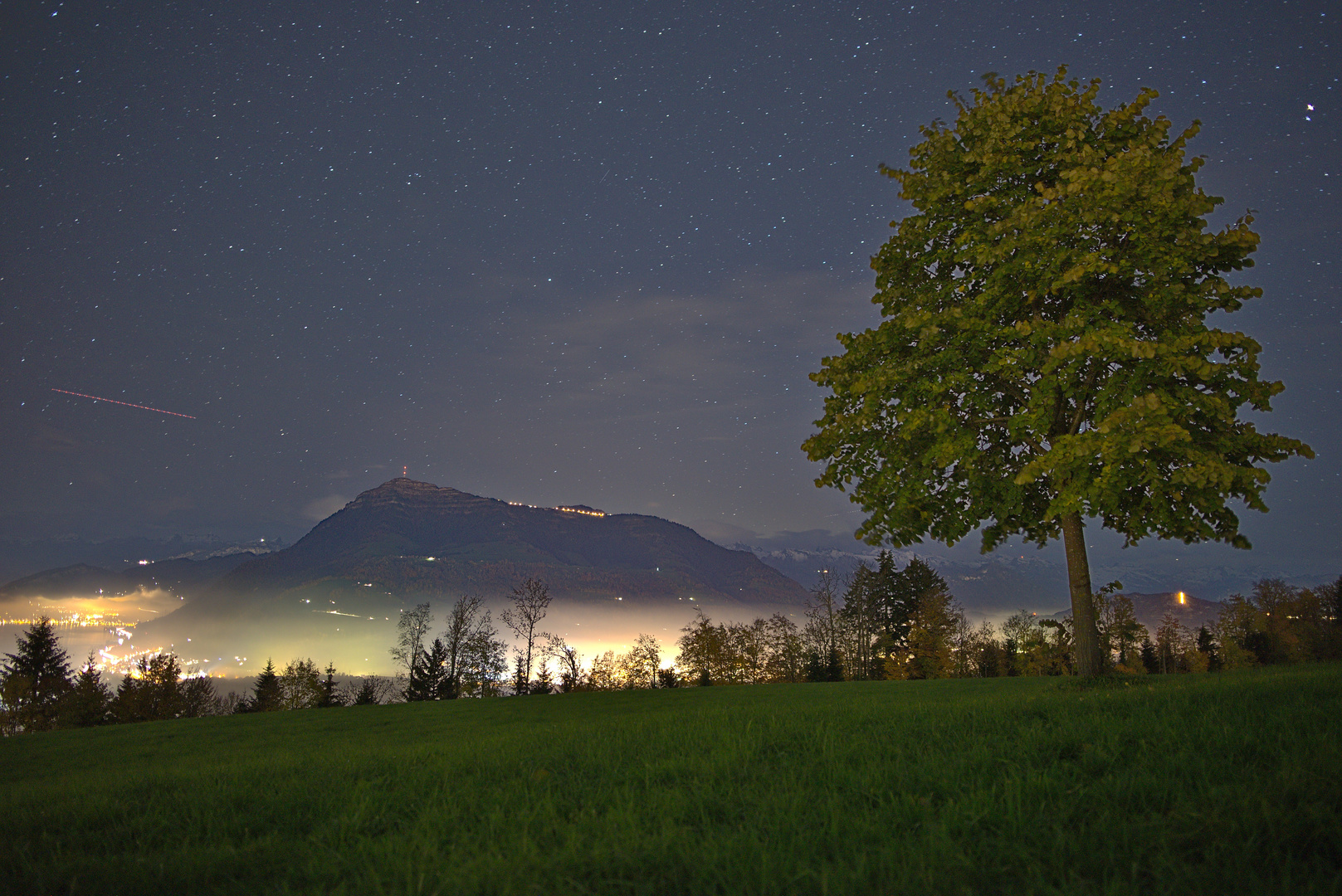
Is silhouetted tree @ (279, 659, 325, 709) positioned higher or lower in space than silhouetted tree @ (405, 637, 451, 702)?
lower

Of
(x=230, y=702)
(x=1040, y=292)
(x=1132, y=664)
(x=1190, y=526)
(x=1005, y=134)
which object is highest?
(x=1005, y=134)

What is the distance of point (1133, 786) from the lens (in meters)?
3.93

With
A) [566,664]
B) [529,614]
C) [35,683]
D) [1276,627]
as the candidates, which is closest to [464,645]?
[529,614]

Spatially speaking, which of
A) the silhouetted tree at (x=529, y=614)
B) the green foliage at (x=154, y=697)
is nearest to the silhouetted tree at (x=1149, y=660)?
the silhouetted tree at (x=529, y=614)

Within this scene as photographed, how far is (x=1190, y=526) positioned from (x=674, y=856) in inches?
510

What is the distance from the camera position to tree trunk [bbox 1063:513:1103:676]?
45.2 ft

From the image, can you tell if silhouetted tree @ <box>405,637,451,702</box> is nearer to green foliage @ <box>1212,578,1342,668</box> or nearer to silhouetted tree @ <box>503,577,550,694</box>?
silhouetted tree @ <box>503,577,550,694</box>

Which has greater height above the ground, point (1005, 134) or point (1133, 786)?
point (1005, 134)

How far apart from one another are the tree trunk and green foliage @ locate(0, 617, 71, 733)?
282ft

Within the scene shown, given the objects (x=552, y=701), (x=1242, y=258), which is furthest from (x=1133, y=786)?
(x=552, y=701)

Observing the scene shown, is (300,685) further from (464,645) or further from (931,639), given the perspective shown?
(931,639)

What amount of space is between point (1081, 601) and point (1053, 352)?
596 cm

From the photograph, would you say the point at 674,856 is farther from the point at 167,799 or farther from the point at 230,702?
the point at 230,702

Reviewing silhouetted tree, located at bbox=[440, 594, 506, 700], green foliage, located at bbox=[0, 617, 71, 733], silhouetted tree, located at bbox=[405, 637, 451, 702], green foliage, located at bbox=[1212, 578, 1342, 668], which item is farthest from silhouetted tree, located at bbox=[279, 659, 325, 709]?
green foliage, located at bbox=[1212, 578, 1342, 668]
